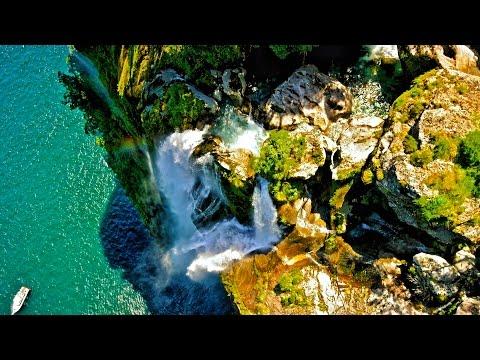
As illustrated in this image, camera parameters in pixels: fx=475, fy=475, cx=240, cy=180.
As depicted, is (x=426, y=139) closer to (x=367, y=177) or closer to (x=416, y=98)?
(x=416, y=98)

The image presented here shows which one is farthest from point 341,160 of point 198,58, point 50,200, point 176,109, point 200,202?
point 50,200

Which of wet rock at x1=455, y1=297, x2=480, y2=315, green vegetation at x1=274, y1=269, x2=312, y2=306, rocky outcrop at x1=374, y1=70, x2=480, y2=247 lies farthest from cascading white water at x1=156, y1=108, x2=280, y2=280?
wet rock at x1=455, y1=297, x2=480, y2=315

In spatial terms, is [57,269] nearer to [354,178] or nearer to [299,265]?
[299,265]

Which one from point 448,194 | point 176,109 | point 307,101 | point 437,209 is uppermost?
point 176,109

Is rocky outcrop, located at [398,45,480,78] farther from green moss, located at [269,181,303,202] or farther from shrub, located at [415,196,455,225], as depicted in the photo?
green moss, located at [269,181,303,202]

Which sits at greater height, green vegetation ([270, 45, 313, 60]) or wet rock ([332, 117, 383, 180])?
green vegetation ([270, 45, 313, 60])

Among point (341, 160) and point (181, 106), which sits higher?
point (181, 106)

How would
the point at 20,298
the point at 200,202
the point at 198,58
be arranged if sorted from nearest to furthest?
the point at 198,58, the point at 200,202, the point at 20,298

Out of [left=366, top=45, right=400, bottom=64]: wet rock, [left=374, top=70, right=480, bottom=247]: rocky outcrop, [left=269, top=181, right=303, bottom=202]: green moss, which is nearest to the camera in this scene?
[left=374, top=70, right=480, bottom=247]: rocky outcrop
